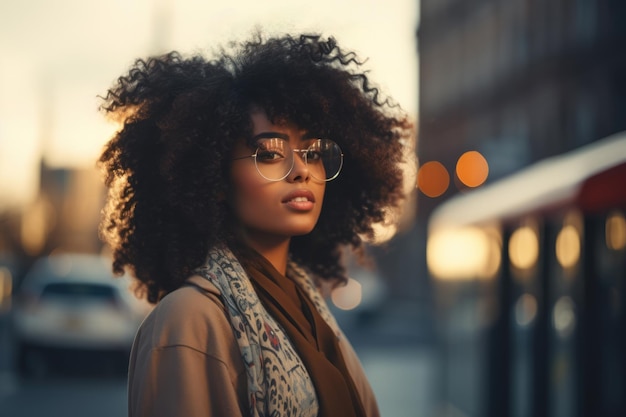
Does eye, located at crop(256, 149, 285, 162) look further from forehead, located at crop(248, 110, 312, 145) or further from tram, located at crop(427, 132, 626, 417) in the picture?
tram, located at crop(427, 132, 626, 417)

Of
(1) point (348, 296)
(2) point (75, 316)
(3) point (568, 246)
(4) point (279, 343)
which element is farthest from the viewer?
(1) point (348, 296)

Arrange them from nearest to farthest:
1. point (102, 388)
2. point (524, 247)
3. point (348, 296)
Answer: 1. point (524, 247)
2. point (102, 388)
3. point (348, 296)

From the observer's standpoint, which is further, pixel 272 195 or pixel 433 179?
pixel 433 179

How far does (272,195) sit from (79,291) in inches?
498

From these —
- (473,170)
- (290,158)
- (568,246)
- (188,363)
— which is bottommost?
(188,363)

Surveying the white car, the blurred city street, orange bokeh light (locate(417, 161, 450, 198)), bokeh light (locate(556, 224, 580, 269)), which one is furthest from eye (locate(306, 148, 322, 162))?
orange bokeh light (locate(417, 161, 450, 198))

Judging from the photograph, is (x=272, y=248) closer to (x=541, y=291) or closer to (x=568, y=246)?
(x=568, y=246)

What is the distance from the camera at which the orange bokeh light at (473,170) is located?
2417 cm

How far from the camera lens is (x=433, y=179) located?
30.3 m

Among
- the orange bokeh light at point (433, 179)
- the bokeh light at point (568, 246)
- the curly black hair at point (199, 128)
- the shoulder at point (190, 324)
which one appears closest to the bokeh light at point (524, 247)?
the bokeh light at point (568, 246)

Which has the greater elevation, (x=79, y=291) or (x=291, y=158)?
(x=291, y=158)

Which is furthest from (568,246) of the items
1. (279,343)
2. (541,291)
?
(279,343)

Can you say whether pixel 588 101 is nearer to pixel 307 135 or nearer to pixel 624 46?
pixel 624 46

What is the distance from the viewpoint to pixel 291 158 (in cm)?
266
